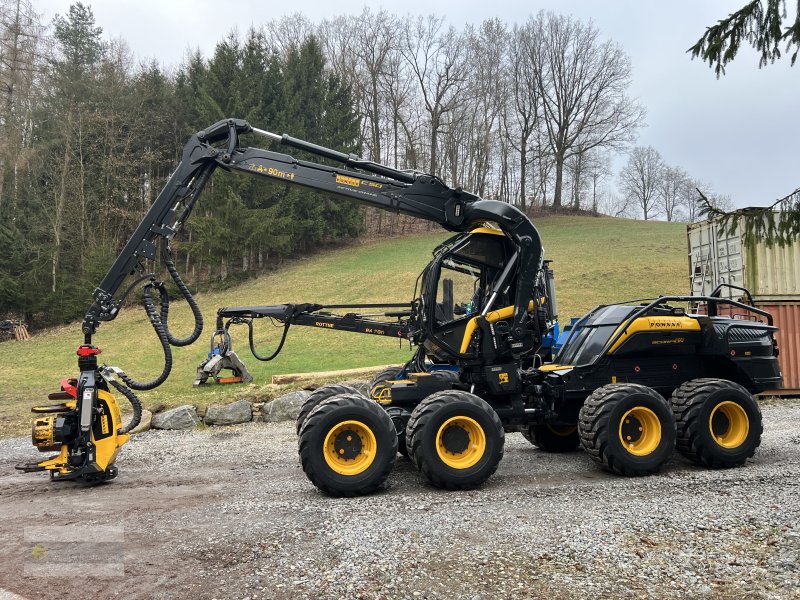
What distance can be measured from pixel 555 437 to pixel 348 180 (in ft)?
13.3

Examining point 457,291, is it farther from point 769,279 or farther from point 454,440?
point 769,279

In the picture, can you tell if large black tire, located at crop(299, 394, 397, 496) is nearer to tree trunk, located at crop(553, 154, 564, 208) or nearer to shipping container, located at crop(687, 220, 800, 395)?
shipping container, located at crop(687, 220, 800, 395)

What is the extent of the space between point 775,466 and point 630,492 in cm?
210

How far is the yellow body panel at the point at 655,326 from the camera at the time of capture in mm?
6699

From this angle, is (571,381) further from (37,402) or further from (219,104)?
(219,104)

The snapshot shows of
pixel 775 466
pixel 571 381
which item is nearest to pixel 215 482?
pixel 571 381

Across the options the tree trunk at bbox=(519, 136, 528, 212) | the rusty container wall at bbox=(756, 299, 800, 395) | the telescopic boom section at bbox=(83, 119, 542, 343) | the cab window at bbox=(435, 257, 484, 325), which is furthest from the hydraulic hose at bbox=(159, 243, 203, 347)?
the tree trunk at bbox=(519, 136, 528, 212)

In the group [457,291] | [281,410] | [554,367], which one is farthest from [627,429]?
[281,410]

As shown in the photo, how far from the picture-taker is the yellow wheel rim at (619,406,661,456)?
6.13 meters

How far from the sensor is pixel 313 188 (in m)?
6.68

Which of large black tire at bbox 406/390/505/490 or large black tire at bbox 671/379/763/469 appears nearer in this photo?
large black tire at bbox 406/390/505/490

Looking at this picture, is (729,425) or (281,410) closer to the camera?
(729,425)

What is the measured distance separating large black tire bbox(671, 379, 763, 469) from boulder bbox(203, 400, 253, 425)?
6828 millimetres

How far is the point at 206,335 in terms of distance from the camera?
76.4 ft
